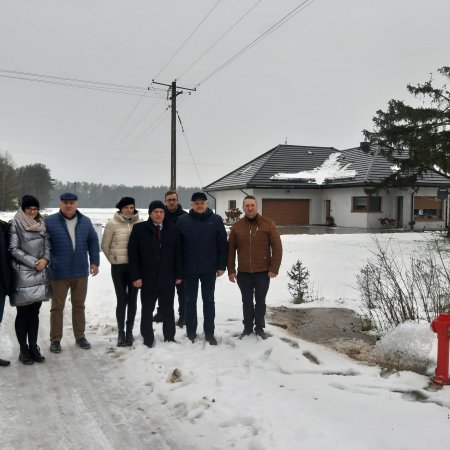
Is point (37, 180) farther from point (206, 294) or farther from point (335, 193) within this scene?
point (206, 294)

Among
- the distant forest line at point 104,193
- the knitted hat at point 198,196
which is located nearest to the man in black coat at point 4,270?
the knitted hat at point 198,196

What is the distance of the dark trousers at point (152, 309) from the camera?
5367 mm

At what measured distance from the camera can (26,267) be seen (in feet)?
16.0

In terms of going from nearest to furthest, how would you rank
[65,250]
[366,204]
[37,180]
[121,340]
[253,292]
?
1. [65,250]
2. [121,340]
3. [253,292]
4. [366,204]
5. [37,180]

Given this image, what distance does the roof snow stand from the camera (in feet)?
95.0

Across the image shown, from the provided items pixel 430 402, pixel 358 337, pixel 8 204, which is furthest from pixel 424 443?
pixel 8 204

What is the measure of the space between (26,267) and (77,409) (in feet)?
5.91

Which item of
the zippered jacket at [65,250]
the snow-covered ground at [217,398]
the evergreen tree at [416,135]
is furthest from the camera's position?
the evergreen tree at [416,135]

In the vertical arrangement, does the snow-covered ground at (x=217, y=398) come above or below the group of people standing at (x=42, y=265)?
below

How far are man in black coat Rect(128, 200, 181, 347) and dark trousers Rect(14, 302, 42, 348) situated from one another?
1187 mm

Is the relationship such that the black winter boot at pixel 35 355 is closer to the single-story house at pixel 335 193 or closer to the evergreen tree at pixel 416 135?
the evergreen tree at pixel 416 135

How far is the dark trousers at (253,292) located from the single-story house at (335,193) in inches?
850

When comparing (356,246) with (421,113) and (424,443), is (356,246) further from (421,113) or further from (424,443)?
(424,443)

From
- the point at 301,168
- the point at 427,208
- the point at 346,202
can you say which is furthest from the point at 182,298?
the point at 301,168
